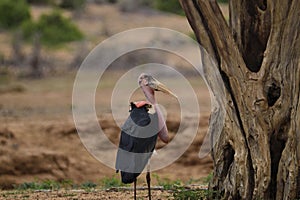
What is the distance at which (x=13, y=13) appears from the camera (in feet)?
100

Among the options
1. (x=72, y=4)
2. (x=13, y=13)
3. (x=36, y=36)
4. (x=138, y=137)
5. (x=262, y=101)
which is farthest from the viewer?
(x=72, y=4)

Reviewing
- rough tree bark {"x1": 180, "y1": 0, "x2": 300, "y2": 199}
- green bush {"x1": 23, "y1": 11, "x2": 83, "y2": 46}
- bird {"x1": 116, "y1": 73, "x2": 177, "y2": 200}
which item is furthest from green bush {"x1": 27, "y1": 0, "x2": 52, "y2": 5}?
rough tree bark {"x1": 180, "y1": 0, "x2": 300, "y2": 199}

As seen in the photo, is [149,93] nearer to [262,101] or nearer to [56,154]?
[262,101]

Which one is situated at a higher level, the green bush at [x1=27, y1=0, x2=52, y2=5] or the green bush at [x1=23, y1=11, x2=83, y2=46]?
the green bush at [x1=27, y1=0, x2=52, y2=5]

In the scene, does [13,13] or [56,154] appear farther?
[13,13]

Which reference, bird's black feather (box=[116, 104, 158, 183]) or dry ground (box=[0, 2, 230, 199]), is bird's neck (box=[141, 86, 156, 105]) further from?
dry ground (box=[0, 2, 230, 199])

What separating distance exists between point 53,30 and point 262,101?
912 inches

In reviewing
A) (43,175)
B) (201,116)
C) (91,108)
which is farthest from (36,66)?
(43,175)

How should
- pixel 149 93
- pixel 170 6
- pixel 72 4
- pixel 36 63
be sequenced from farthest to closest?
1. pixel 72 4
2. pixel 170 6
3. pixel 36 63
4. pixel 149 93

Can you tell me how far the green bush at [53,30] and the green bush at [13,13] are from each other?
64.2 inches

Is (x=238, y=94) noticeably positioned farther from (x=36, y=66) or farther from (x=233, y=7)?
(x=36, y=66)

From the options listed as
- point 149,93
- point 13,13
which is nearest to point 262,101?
point 149,93

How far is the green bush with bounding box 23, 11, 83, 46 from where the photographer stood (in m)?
28.4

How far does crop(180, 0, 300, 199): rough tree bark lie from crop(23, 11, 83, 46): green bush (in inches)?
881
